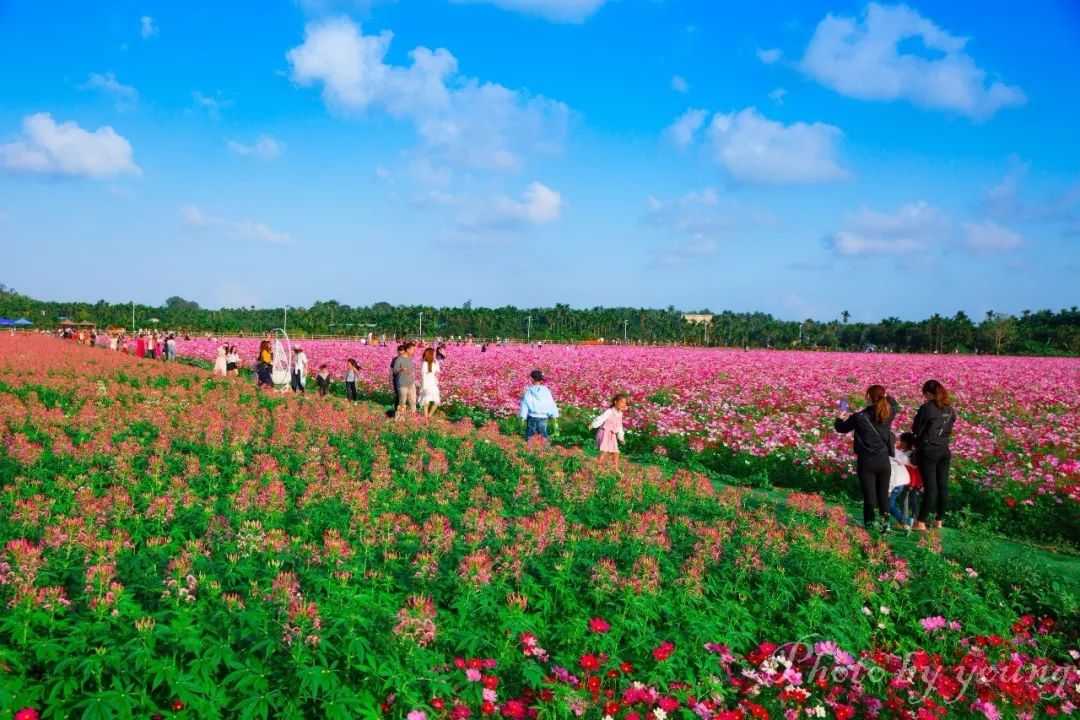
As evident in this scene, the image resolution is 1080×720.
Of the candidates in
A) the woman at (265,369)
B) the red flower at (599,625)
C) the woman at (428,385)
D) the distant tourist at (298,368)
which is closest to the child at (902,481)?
the red flower at (599,625)

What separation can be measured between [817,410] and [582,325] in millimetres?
92172

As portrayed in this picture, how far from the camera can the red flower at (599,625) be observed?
187 inches

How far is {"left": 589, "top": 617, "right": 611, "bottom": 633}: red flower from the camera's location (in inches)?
187

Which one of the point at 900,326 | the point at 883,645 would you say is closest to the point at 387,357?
the point at 883,645

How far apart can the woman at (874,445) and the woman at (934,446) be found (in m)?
0.53

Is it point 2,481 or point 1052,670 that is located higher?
point 2,481

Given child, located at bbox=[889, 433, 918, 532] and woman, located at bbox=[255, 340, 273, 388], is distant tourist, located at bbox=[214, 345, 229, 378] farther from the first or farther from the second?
child, located at bbox=[889, 433, 918, 532]

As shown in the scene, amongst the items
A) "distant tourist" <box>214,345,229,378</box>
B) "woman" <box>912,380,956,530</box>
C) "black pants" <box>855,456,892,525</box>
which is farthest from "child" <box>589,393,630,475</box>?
"distant tourist" <box>214,345,229,378</box>

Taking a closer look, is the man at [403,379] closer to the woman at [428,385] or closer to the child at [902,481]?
the woman at [428,385]

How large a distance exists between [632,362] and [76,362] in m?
18.6

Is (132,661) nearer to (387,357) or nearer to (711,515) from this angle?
(711,515)

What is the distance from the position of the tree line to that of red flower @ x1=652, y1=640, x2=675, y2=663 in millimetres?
73068

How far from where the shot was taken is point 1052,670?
546 cm

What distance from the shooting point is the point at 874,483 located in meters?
8.31
